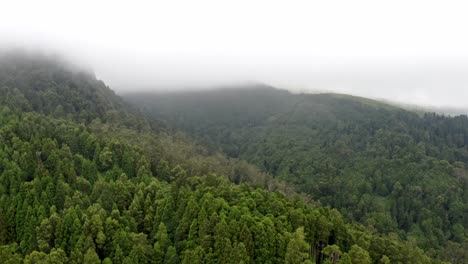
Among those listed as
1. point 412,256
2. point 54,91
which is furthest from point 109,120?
point 412,256

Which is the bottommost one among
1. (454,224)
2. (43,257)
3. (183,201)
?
(454,224)

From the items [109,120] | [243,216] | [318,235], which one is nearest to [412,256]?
[318,235]

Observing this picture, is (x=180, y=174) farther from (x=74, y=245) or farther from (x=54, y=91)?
(x=54, y=91)

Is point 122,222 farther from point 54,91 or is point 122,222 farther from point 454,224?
point 454,224

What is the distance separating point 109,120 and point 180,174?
80.7 meters

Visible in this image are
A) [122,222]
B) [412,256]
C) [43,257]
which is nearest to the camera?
[43,257]

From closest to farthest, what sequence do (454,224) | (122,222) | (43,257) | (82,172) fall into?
1. (43,257)
2. (122,222)
3. (82,172)
4. (454,224)

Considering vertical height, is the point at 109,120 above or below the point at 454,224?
above

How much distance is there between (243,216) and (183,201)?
14225mm

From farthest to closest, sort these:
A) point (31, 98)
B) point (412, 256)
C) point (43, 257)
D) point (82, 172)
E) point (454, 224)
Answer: point (454, 224)
point (31, 98)
point (82, 172)
point (412, 256)
point (43, 257)

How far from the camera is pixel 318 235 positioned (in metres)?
93.9

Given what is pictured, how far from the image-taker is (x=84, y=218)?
88188 millimetres

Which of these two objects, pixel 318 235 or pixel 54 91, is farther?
pixel 54 91

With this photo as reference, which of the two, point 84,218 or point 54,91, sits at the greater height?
point 54,91
